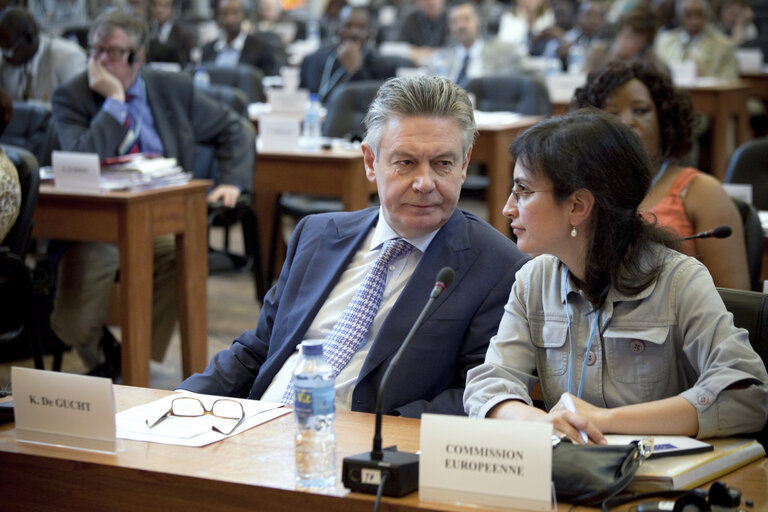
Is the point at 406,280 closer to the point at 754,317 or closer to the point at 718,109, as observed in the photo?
A: the point at 754,317

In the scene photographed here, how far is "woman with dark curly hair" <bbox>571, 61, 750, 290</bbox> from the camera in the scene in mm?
2559

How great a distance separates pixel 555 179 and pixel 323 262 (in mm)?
625

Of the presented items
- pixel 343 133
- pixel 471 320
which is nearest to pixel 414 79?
pixel 471 320

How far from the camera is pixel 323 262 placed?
7.02ft

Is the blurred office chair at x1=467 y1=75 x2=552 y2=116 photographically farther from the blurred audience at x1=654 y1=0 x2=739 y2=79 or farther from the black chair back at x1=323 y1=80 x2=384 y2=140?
the blurred audience at x1=654 y1=0 x2=739 y2=79

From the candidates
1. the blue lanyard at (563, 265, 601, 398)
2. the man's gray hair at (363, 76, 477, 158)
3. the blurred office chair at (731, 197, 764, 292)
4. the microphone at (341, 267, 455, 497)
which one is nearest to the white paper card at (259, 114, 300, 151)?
the blurred office chair at (731, 197, 764, 292)

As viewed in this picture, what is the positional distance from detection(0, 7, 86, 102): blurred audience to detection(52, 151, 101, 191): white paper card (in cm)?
232

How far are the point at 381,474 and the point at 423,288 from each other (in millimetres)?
660

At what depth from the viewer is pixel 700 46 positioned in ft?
28.1

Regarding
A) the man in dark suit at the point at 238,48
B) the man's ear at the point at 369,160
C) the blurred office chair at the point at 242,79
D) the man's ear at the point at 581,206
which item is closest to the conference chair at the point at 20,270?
the man's ear at the point at 369,160

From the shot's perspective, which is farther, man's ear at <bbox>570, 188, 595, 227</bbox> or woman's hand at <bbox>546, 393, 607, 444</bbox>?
man's ear at <bbox>570, 188, 595, 227</bbox>

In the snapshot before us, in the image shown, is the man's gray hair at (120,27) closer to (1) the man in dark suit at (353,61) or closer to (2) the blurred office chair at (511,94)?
(2) the blurred office chair at (511,94)

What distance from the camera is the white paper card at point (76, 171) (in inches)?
137

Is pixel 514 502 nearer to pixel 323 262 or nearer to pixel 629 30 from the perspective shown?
pixel 323 262
